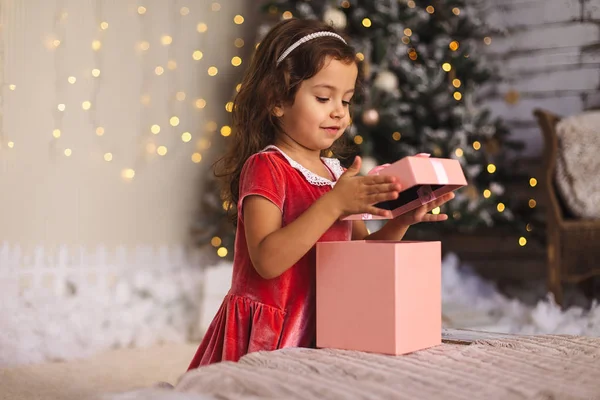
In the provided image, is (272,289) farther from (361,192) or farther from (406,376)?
(406,376)

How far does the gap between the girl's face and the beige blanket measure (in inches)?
17.5

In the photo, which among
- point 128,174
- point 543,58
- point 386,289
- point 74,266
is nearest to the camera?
point 386,289

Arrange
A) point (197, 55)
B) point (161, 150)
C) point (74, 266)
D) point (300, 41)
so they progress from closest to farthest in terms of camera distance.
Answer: point (300, 41)
point (74, 266)
point (161, 150)
point (197, 55)

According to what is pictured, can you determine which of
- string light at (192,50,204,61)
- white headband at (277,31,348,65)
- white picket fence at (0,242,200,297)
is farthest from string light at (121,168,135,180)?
white headband at (277,31,348,65)

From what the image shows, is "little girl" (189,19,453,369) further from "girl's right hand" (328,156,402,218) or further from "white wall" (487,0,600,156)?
"white wall" (487,0,600,156)

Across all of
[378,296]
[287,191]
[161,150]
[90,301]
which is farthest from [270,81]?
[161,150]

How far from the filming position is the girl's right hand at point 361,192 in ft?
3.20

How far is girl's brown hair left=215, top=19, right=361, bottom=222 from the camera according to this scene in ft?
4.18

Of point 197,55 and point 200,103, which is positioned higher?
point 197,55

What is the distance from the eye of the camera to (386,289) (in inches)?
37.7

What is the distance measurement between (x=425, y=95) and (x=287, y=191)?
6.78 feet

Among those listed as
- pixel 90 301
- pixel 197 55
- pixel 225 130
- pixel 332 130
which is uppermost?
pixel 197 55

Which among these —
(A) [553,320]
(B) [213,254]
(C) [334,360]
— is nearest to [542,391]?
(C) [334,360]

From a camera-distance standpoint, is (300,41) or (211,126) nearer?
(300,41)
